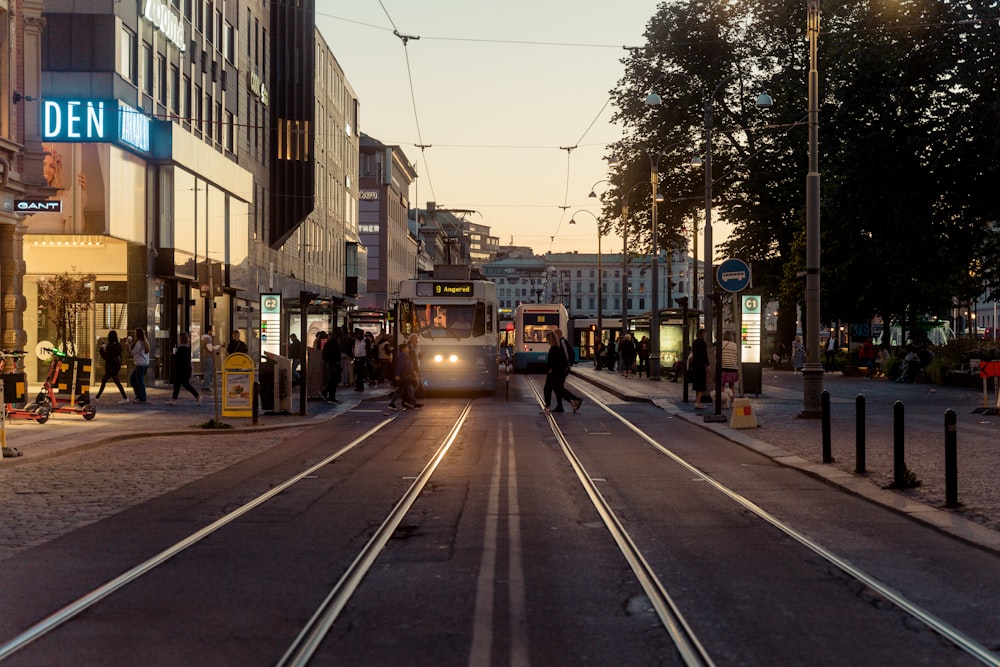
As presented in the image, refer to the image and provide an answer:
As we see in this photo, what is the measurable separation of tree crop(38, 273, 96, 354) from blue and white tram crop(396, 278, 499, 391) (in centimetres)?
818

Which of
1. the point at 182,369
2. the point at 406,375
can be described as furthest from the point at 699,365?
the point at 182,369

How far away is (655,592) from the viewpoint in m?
7.28

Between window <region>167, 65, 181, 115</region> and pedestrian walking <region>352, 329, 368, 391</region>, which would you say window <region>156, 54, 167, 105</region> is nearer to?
window <region>167, 65, 181, 115</region>

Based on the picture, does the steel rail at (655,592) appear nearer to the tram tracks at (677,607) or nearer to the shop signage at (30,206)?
the tram tracks at (677,607)

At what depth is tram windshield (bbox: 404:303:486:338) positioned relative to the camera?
106 ft

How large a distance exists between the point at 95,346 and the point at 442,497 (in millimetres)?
24474

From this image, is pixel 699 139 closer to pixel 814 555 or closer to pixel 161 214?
pixel 161 214

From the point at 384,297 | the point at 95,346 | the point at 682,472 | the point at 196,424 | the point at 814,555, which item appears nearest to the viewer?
the point at 814,555

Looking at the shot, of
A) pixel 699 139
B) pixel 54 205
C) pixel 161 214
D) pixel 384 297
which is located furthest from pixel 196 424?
pixel 384 297

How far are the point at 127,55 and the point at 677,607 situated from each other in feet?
98.2

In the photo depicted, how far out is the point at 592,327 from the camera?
76812 millimetres

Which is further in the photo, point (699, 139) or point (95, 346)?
point (699, 139)

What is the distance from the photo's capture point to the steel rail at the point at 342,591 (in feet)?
19.2

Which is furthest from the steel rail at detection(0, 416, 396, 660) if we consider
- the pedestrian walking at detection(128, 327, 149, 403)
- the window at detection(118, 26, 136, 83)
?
the window at detection(118, 26, 136, 83)
